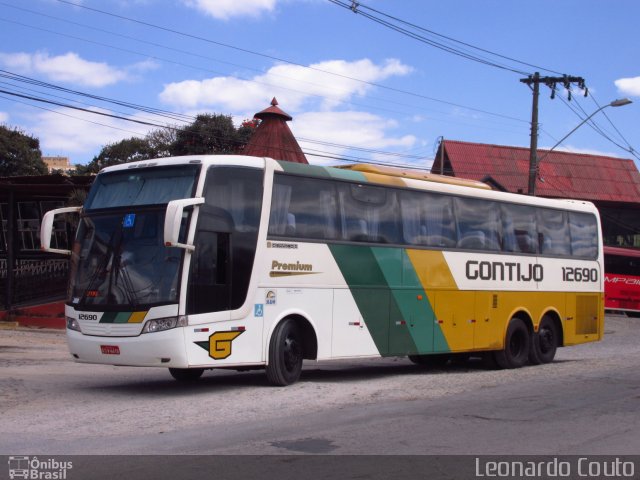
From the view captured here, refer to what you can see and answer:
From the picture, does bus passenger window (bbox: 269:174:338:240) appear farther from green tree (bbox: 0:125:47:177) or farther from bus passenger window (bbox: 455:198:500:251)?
green tree (bbox: 0:125:47:177)

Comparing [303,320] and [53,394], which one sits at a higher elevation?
[303,320]

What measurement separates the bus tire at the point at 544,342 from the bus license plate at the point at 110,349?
31.9 ft

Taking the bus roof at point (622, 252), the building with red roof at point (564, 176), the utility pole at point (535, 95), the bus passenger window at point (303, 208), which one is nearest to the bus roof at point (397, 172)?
the bus passenger window at point (303, 208)

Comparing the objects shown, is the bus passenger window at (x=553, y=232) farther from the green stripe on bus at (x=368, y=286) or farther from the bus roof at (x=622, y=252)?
the bus roof at (x=622, y=252)

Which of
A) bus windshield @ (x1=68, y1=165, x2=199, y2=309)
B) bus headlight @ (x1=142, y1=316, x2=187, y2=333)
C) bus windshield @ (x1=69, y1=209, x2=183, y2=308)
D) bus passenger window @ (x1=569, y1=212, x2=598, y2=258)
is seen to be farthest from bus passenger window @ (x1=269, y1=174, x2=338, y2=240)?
bus passenger window @ (x1=569, y1=212, x2=598, y2=258)

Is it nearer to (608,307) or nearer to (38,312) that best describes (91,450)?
(38,312)

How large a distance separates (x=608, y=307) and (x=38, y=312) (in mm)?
27801

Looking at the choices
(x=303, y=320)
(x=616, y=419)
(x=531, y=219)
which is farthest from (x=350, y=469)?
(x=531, y=219)

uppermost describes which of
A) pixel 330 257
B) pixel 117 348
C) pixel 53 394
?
pixel 330 257

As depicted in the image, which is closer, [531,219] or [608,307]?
[531,219]

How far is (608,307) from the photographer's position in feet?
136

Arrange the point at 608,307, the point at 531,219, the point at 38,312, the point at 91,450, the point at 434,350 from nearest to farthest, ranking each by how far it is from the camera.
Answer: the point at 91,450
the point at 434,350
the point at 531,219
the point at 38,312
the point at 608,307

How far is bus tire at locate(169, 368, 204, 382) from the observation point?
1379 cm

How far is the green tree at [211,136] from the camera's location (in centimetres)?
4969
